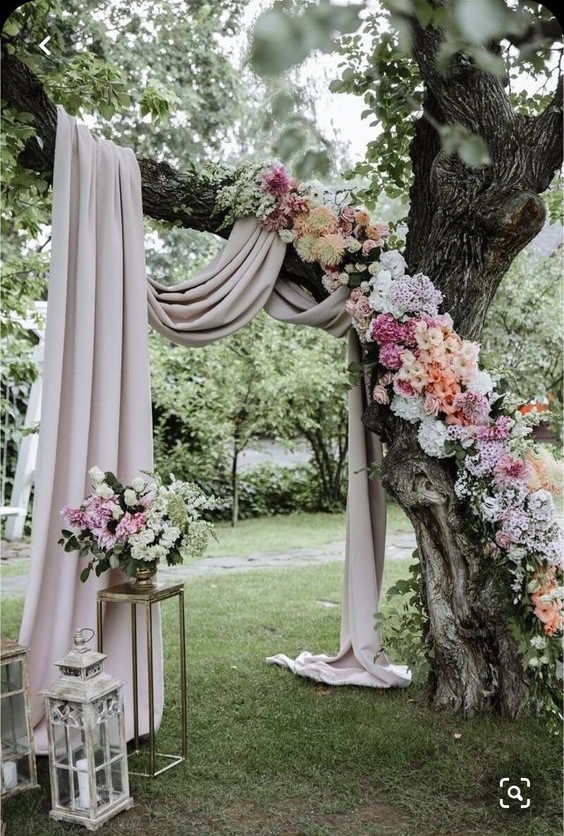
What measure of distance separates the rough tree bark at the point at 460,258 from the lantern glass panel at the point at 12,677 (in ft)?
4.79

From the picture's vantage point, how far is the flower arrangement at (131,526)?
2648mm

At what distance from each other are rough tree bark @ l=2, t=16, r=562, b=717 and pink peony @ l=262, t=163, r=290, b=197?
1.75 ft

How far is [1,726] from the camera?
8.22 feet

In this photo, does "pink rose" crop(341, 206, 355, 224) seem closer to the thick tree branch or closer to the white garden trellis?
the thick tree branch

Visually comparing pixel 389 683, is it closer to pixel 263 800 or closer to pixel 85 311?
pixel 263 800

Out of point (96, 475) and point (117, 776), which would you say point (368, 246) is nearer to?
point (96, 475)

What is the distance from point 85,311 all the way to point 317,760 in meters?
1.78

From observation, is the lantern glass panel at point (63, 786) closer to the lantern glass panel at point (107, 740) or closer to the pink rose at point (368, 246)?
the lantern glass panel at point (107, 740)

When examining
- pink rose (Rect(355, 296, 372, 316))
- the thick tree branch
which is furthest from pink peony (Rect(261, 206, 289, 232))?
pink rose (Rect(355, 296, 372, 316))

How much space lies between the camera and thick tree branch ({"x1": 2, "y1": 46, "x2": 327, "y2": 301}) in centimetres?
304

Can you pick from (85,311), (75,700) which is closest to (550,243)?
(85,311)

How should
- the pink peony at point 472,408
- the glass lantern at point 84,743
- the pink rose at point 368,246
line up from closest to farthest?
the glass lantern at point 84,743
the pink peony at point 472,408
the pink rose at point 368,246

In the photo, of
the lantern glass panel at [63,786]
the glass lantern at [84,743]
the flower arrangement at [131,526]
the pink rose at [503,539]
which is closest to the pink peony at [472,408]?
the pink rose at [503,539]

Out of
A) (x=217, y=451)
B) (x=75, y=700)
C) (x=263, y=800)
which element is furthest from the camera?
(x=217, y=451)
